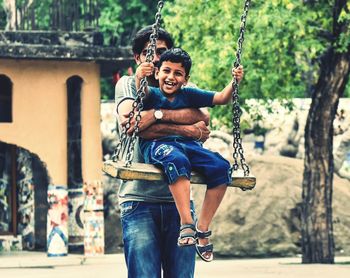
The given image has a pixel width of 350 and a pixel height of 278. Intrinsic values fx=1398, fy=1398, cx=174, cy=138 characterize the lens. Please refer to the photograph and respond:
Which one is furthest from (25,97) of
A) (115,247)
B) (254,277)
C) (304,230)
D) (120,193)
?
(120,193)

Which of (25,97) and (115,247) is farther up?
(25,97)

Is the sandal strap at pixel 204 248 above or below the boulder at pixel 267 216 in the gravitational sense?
above

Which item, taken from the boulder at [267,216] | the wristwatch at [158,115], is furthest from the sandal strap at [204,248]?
the boulder at [267,216]

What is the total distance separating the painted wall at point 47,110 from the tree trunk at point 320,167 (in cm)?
569

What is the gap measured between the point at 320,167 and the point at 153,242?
46.7ft

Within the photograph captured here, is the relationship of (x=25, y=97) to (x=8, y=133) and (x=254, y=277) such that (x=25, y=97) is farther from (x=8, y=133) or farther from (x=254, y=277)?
(x=254, y=277)

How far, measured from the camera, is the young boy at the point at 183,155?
7.32 metres

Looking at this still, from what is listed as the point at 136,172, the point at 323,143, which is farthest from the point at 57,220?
the point at 136,172

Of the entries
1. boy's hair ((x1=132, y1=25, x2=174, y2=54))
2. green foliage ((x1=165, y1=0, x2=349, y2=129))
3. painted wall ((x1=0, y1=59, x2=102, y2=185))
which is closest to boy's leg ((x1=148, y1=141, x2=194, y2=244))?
boy's hair ((x1=132, y1=25, x2=174, y2=54))

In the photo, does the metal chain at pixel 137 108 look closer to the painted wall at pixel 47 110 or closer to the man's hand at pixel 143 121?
the man's hand at pixel 143 121

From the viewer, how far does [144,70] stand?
292 inches

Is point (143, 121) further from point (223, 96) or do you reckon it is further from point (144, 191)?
point (223, 96)

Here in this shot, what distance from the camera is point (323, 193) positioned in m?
21.6

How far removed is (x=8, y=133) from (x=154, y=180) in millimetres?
18170
